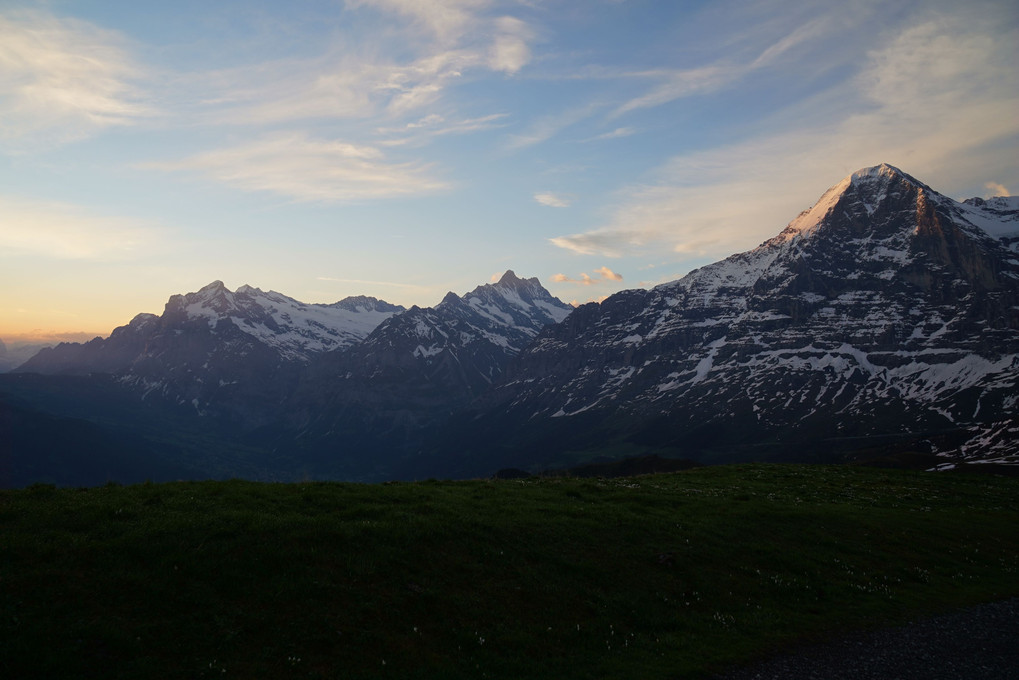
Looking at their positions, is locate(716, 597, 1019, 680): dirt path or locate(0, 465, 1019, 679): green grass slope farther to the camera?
locate(716, 597, 1019, 680): dirt path

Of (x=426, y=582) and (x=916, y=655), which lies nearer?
(x=426, y=582)

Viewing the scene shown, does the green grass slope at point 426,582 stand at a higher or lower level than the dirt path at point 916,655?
higher

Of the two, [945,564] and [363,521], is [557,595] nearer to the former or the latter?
[363,521]

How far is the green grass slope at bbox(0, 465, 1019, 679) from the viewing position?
57.7 ft

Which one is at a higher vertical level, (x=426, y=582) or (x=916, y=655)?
(x=426, y=582)

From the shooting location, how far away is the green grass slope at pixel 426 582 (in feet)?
57.7

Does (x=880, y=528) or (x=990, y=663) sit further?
(x=880, y=528)

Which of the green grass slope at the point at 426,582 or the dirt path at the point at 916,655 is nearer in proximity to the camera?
the green grass slope at the point at 426,582

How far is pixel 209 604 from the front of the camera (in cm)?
1897

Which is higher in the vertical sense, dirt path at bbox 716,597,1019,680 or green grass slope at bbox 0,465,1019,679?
green grass slope at bbox 0,465,1019,679

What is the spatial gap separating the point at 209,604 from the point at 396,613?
5589mm

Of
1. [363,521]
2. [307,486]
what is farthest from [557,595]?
[307,486]

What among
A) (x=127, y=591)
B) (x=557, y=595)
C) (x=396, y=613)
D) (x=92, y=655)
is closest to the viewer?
(x=92, y=655)

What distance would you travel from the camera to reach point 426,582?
22156 millimetres
